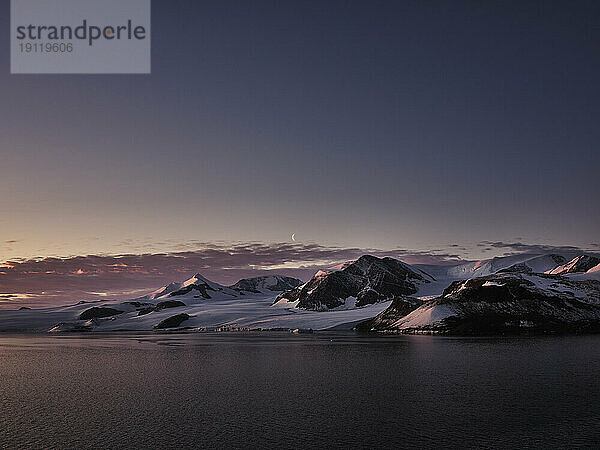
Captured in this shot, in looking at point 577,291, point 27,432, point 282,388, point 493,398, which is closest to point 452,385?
point 493,398

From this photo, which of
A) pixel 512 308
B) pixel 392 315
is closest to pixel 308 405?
pixel 512 308

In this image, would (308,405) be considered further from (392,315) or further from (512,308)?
(392,315)

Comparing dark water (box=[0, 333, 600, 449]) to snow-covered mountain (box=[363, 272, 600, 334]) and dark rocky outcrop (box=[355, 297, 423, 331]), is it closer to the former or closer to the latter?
snow-covered mountain (box=[363, 272, 600, 334])

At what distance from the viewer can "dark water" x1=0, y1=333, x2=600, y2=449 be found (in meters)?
24.6

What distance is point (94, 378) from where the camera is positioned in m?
48.2

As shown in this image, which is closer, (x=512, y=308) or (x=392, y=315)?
(x=512, y=308)

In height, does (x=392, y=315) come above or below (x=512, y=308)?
below

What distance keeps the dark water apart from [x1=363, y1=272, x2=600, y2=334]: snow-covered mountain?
262 ft

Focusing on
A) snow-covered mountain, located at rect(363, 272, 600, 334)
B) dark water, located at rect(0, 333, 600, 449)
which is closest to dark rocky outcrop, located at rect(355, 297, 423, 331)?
snow-covered mountain, located at rect(363, 272, 600, 334)

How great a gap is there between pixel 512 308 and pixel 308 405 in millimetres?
123489

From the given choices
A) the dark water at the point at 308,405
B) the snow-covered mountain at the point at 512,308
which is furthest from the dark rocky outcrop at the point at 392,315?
the dark water at the point at 308,405

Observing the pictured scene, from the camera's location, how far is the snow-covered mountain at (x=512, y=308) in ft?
435

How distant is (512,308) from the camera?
141125 millimetres

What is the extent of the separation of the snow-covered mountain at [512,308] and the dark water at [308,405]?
7983cm
